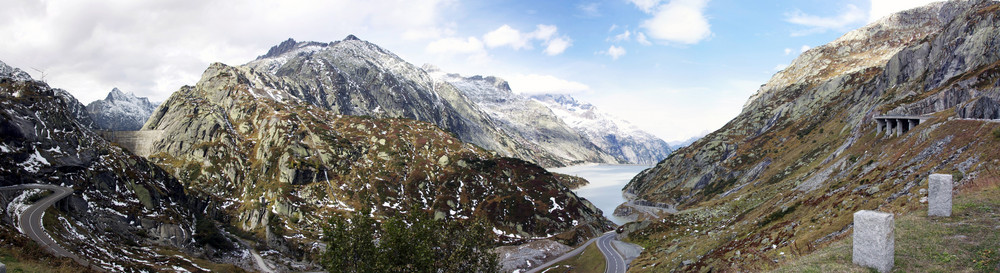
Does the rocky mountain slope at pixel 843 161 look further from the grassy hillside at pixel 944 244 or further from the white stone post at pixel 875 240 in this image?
the white stone post at pixel 875 240

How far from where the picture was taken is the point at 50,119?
3644 inches

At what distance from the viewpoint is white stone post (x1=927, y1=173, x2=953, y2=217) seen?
25953mm

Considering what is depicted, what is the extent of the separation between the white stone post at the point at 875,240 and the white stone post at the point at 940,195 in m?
10.2

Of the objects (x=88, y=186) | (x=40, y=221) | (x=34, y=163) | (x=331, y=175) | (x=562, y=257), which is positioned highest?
(x=331, y=175)

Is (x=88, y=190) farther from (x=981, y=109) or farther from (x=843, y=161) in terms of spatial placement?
(x=981, y=109)

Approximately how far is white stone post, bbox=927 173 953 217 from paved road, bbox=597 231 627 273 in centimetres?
6512

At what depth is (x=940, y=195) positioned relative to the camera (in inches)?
1037

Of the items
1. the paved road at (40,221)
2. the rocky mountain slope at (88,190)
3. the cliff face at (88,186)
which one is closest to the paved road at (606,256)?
the rocky mountain slope at (88,190)

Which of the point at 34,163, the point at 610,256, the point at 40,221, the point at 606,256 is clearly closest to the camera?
the point at 40,221

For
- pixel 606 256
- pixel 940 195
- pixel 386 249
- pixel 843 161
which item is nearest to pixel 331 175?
pixel 606 256

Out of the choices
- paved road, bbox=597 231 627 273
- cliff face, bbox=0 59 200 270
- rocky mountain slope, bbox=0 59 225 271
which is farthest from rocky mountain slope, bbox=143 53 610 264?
cliff face, bbox=0 59 200 270

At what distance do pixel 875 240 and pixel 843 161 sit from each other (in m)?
77.8

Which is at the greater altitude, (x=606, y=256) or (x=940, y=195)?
(x=940, y=195)

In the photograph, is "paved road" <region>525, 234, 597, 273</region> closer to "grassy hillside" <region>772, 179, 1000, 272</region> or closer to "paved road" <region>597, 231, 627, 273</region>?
"paved road" <region>597, 231, 627, 273</region>
